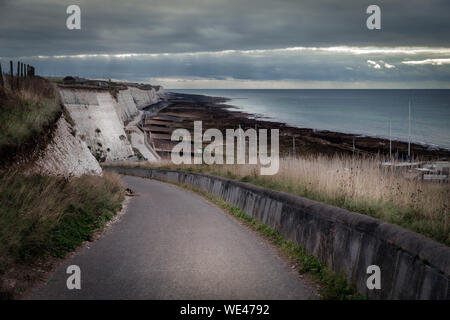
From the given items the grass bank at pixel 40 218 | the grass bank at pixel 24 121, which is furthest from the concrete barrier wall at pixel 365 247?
the grass bank at pixel 24 121

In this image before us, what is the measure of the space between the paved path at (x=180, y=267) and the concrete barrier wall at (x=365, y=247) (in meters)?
0.69

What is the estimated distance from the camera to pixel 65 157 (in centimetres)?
1880

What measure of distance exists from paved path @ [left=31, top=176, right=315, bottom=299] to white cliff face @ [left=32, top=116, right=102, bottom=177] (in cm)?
458

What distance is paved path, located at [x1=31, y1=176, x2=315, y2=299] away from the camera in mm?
6457

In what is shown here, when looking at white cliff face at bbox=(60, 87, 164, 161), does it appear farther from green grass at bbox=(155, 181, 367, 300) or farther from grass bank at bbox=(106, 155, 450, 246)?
green grass at bbox=(155, 181, 367, 300)

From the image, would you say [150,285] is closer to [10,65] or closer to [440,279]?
[440,279]

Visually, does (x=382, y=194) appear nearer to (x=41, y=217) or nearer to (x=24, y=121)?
(x=41, y=217)

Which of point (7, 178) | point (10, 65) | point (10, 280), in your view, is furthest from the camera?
point (10, 65)

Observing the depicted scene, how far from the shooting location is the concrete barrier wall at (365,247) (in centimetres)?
493

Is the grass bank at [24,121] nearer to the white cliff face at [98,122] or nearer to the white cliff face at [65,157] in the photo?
the white cliff face at [65,157]
